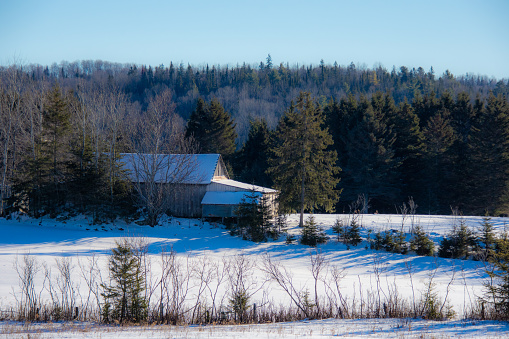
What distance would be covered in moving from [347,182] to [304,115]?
54.9 ft

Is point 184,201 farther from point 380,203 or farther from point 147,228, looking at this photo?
point 380,203

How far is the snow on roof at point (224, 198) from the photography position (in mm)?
30016

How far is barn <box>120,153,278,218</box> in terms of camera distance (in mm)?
30250

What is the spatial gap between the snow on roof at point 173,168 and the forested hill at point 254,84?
177 feet

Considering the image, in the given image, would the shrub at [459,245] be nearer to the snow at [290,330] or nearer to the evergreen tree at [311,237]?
the evergreen tree at [311,237]

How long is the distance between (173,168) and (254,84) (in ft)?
300

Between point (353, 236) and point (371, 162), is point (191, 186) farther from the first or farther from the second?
point (371, 162)

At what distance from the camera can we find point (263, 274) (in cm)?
1873

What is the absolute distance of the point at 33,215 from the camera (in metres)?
30.3

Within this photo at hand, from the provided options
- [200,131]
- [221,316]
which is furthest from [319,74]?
[221,316]

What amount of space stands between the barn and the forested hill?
2152 inches

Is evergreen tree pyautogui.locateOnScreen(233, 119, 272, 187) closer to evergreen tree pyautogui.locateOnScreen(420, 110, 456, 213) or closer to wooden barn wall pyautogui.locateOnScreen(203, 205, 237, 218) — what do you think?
wooden barn wall pyautogui.locateOnScreen(203, 205, 237, 218)

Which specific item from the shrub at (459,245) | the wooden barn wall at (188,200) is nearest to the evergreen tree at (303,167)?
the wooden barn wall at (188,200)

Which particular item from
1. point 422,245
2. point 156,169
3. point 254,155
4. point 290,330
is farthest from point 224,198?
point 254,155
